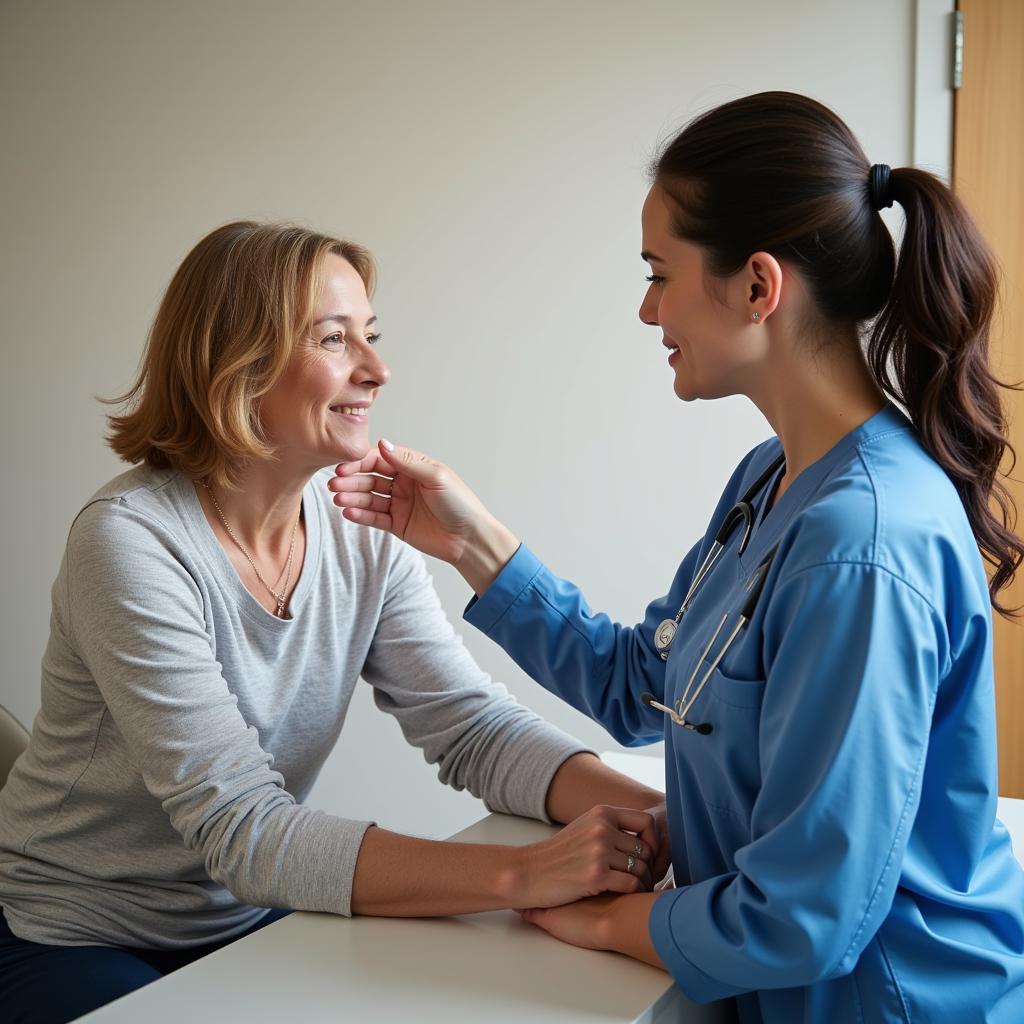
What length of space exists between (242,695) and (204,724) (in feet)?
0.69

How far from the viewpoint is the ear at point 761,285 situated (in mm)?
1097

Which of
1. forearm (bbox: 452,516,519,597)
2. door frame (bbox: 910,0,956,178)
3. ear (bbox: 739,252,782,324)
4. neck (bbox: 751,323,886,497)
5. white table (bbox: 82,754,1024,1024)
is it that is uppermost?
door frame (bbox: 910,0,956,178)

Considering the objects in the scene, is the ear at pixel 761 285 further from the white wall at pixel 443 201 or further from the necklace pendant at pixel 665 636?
the white wall at pixel 443 201

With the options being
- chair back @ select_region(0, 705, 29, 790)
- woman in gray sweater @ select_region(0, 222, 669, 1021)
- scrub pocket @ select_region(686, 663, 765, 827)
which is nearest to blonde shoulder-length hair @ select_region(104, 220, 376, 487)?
woman in gray sweater @ select_region(0, 222, 669, 1021)

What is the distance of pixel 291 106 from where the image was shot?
316 centimetres

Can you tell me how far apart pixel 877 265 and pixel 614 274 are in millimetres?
1792

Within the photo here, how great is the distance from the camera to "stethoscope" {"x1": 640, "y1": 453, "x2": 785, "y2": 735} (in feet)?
3.51

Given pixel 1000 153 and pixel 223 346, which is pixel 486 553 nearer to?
pixel 223 346

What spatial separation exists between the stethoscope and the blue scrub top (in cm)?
1

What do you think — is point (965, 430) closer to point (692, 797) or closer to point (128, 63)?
point (692, 797)

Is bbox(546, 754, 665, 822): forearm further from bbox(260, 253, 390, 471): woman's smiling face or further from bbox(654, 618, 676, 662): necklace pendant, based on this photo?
bbox(260, 253, 390, 471): woman's smiling face

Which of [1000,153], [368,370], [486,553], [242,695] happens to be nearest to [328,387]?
[368,370]

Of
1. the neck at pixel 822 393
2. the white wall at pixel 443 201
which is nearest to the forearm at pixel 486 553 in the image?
the neck at pixel 822 393

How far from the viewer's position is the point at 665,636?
1395mm
